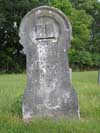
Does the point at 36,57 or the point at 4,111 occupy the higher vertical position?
the point at 36,57

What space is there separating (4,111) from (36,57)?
1505 mm

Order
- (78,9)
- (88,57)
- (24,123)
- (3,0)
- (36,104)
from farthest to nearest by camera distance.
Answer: (78,9)
(88,57)
(3,0)
(36,104)
(24,123)

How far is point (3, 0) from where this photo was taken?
50750 mm

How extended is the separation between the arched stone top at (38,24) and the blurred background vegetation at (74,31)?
35.3 meters

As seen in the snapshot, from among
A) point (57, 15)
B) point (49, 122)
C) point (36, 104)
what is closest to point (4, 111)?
point (36, 104)

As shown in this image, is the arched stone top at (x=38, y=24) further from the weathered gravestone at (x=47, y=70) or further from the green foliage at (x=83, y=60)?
the green foliage at (x=83, y=60)

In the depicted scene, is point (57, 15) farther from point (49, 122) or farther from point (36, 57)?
point (49, 122)

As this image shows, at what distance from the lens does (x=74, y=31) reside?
71312 millimetres

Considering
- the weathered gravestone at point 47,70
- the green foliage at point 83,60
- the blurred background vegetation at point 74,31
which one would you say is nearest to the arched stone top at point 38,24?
the weathered gravestone at point 47,70

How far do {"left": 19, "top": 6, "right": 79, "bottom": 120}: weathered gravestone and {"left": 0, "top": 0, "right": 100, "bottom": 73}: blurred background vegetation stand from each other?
35368mm

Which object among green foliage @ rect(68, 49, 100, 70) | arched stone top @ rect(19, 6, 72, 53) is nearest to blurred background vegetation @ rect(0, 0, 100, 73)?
green foliage @ rect(68, 49, 100, 70)

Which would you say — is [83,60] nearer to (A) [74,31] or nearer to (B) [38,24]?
(A) [74,31]

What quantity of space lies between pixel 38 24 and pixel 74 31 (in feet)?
202

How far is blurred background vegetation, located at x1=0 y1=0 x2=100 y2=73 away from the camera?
5078 centimetres
